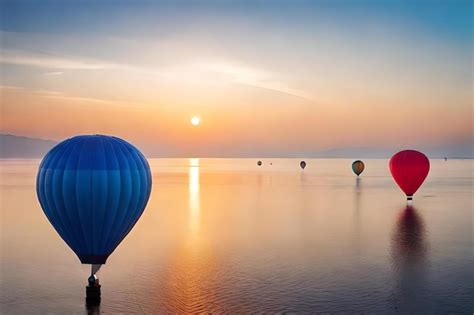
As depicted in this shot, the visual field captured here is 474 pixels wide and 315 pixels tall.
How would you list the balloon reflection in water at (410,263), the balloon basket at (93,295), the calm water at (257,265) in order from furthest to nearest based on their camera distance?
the balloon reflection in water at (410,263) → the calm water at (257,265) → the balloon basket at (93,295)

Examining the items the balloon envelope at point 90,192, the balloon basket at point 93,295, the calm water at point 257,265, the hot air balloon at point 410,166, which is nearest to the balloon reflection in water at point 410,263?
the calm water at point 257,265

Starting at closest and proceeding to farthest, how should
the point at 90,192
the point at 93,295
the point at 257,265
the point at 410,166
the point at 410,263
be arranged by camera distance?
1. the point at 93,295
2. the point at 90,192
3. the point at 257,265
4. the point at 410,263
5. the point at 410,166

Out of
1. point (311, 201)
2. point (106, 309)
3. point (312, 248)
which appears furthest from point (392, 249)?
point (311, 201)

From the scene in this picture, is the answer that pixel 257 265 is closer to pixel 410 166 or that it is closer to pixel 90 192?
pixel 90 192

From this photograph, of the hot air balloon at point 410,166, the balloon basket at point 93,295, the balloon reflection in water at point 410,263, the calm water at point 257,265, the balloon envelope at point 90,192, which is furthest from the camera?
the hot air balloon at point 410,166

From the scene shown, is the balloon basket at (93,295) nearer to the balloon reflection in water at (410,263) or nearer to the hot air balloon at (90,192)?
the hot air balloon at (90,192)

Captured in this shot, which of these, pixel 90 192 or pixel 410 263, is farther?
pixel 410 263

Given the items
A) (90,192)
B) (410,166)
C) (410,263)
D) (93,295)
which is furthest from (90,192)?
(410,166)

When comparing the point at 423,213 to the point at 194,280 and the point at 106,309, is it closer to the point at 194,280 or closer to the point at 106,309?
the point at 194,280

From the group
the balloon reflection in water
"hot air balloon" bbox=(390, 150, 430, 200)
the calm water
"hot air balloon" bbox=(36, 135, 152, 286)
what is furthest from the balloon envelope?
"hot air balloon" bbox=(390, 150, 430, 200)
